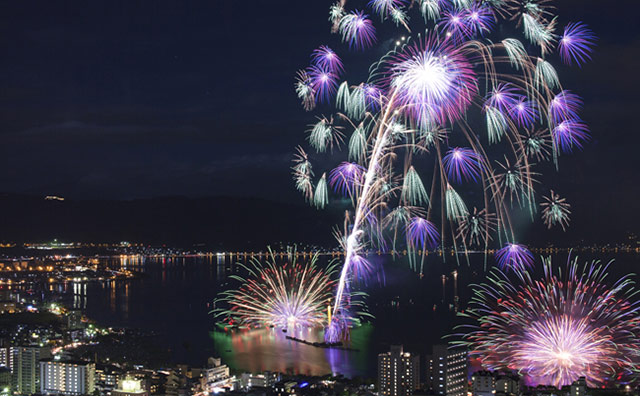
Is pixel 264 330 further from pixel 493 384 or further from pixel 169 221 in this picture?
pixel 169 221

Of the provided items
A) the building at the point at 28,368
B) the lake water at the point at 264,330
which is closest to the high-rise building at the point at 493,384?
the lake water at the point at 264,330

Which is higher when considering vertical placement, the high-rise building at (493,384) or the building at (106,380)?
the high-rise building at (493,384)

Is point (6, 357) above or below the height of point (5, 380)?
above

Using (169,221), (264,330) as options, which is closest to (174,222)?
(169,221)

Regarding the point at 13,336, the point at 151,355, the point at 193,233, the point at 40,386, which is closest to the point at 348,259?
the point at 40,386

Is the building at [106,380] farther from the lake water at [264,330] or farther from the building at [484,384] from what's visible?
the building at [484,384]

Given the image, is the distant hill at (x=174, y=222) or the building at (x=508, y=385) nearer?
the building at (x=508, y=385)
